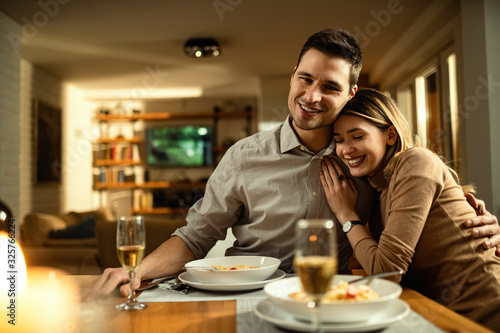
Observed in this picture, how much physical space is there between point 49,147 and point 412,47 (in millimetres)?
4853

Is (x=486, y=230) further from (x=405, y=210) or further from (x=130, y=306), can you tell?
(x=130, y=306)

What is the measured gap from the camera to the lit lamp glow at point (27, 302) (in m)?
0.84

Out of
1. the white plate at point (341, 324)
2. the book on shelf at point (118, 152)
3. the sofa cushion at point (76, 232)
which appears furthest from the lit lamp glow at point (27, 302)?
the book on shelf at point (118, 152)

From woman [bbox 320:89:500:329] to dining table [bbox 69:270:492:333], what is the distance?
0.15 m

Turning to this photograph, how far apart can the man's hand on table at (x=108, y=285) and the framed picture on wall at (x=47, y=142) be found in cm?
527

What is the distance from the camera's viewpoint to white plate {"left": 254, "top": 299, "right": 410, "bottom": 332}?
0.76m

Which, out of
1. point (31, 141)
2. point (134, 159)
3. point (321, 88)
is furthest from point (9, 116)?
point (321, 88)

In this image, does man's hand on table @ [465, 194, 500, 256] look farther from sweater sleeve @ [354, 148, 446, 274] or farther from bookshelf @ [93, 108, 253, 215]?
bookshelf @ [93, 108, 253, 215]

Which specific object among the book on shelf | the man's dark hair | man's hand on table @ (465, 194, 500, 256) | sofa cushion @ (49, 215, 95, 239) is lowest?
sofa cushion @ (49, 215, 95, 239)

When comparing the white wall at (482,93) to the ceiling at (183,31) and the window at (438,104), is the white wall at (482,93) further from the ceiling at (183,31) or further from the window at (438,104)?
the ceiling at (183,31)

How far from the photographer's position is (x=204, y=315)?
3.04ft

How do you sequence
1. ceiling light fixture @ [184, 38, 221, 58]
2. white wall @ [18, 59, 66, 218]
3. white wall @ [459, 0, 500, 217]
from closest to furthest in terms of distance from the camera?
white wall @ [459, 0, 500, 217] < ceiling light fixture @ [184, 38, 221, 58] < white wall @ [18, 59, 66, 218]

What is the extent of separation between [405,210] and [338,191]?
327mm

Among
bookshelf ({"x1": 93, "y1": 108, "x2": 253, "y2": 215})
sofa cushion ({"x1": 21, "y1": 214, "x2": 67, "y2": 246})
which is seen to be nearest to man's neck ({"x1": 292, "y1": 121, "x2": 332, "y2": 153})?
sofa cushion ({"x1": 21, "y1": 214, "x2": 67, "y2": 246})
